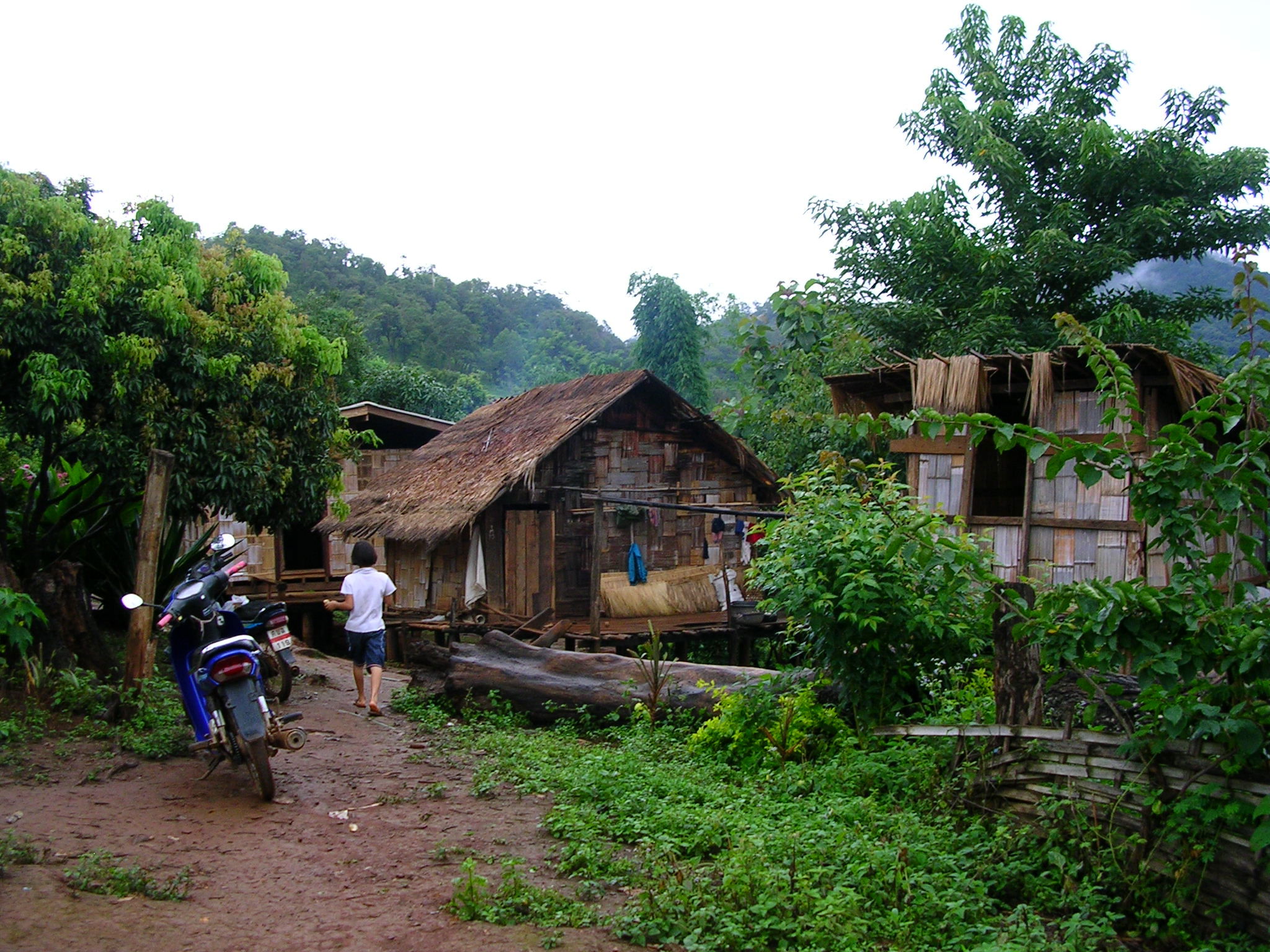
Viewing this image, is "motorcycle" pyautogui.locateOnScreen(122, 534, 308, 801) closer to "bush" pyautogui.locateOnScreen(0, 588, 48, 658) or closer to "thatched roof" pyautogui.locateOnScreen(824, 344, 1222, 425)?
"bush" pyautogui.locateOnScreen(0, 588, 48, 658)

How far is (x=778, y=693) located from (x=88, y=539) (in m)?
6.58

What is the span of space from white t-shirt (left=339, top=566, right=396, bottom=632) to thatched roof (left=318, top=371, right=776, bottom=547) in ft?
13.8

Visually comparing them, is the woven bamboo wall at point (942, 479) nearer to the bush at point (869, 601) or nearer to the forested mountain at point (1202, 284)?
the forested mountain at point (1202, 284)

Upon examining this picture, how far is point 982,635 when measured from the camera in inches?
233

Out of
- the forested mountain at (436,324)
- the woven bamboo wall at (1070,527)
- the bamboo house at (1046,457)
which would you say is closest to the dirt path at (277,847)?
the woven bamboo wall at (1070,527)

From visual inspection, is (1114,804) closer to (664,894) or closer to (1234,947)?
(1234,947)

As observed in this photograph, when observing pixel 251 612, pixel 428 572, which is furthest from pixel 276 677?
pixel 428 572

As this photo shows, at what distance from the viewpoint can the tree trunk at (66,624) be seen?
7359 mm

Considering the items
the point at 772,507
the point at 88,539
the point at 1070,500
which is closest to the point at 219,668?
the point at 88,539

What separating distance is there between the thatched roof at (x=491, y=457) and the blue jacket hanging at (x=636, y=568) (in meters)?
2.04

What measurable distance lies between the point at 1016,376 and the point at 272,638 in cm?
693

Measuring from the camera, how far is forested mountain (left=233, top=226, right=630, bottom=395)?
33500mm

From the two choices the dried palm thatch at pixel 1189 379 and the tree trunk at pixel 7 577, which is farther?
the dried palm thatch at pixel 1189 379

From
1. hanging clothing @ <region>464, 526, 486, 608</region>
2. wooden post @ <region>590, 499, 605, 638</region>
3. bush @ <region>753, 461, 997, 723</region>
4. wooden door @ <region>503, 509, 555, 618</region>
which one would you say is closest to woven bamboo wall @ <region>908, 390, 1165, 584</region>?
bush @ <region>753, 461, 997, 723</region>
